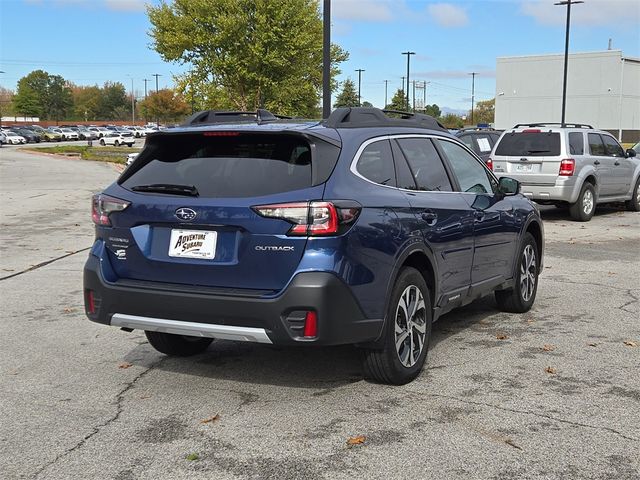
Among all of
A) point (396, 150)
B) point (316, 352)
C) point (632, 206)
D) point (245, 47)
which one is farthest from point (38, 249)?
point (245, 47)

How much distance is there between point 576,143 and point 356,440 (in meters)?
12.6

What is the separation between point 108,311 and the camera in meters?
4.85

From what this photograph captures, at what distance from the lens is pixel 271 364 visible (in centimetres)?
559

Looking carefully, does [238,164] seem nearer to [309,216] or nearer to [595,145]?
[309,216]

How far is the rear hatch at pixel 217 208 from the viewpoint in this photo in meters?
4.40

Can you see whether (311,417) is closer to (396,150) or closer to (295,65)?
(396,150)

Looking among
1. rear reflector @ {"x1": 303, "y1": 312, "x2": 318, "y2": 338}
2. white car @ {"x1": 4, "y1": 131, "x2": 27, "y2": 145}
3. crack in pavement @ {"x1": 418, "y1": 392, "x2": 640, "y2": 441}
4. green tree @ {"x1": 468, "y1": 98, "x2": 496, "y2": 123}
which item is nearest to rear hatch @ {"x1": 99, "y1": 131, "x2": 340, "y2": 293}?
rear reflector @ {"x1": 303, "y1": 312, "x2": 318, "y2": 338}

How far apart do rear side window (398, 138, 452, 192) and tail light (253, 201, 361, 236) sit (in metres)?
1.26

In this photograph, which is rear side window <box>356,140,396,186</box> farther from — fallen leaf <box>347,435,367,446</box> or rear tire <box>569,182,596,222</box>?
rear tire <box>569,182,596,222</box>

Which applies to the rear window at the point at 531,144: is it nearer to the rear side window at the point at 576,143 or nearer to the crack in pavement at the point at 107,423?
the rear side window at the point at 576,143

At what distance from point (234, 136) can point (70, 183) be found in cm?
2195

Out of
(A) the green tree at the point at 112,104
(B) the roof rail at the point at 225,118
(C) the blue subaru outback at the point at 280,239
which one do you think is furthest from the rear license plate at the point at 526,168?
(A) the green tree at the point at 112,104

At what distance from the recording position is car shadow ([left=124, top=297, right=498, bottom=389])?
5234 mm

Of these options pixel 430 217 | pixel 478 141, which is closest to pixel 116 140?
pixel 478 141
